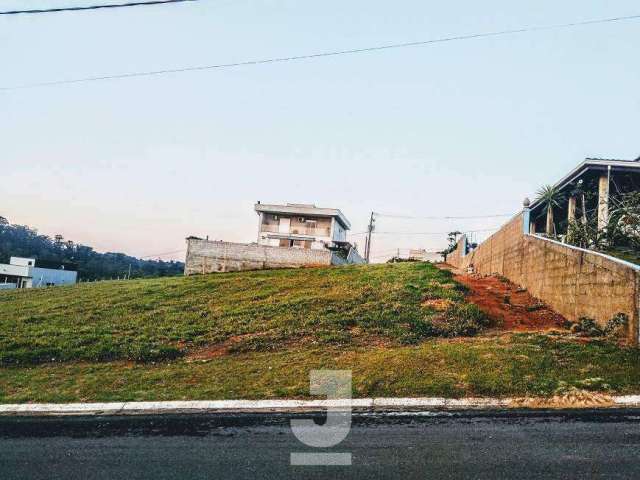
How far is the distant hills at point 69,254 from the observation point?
285ft

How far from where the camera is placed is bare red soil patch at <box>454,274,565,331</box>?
1066 centimetres

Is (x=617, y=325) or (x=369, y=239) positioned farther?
(x=369, y=239)

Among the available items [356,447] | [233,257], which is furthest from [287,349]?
[233,257]

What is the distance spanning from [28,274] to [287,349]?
233 ft

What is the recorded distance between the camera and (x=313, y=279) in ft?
68.5

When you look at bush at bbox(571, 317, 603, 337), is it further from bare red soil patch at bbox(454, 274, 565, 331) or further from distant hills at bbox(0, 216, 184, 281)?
distant hills at bbox(0, 216, 184, 281)

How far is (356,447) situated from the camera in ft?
14.4

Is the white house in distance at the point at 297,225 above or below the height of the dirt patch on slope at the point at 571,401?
above

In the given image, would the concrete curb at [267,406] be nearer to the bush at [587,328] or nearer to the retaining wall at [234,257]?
the bush at [587,328]

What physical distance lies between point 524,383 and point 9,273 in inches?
2975

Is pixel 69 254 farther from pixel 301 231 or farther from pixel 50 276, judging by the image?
pixel 301 231

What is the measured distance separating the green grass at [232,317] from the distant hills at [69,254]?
6918cm

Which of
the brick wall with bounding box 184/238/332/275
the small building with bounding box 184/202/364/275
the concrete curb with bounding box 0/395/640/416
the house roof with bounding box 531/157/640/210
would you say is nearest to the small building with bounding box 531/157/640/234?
the house roof with bounding box 531/157/640/210

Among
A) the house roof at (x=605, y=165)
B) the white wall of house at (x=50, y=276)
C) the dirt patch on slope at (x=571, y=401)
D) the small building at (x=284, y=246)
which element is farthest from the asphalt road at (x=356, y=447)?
the white wall of house at (x=50, y=276)
